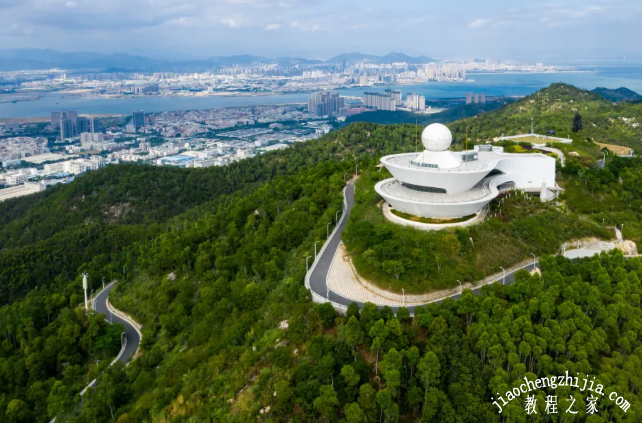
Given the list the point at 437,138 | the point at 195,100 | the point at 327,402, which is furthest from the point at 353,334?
the point at 195,100

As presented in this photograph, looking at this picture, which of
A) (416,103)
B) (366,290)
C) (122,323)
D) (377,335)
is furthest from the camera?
(416,103)

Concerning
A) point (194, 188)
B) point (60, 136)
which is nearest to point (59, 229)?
point (194, 188)

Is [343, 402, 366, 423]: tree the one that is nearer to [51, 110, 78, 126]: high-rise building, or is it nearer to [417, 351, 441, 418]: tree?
[417, 351, 441, 418]: tree

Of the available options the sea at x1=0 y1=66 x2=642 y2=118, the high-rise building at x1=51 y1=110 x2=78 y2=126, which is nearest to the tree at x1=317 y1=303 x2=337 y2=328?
the high-rise building at x1=51 y1=110 x2=78 y2=126

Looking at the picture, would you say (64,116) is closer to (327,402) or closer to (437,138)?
(437,138)

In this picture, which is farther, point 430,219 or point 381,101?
point 381,101

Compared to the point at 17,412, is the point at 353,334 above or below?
above
